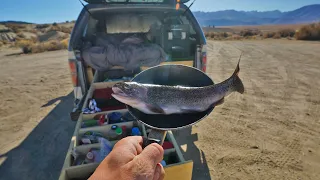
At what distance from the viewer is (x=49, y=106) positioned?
5.30 metres

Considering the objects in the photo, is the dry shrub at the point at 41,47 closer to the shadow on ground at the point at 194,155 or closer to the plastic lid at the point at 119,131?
the shadow on ground at the point at 194,155

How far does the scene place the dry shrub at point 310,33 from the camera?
18.8 m

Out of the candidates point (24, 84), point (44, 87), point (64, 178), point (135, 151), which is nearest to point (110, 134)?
point (64, 178)

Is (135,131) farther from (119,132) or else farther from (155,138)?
(155,138)

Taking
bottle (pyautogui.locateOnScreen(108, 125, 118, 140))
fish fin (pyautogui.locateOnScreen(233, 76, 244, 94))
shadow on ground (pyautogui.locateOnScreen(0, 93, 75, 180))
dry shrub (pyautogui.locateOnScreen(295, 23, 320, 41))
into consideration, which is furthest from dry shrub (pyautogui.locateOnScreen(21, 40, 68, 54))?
dry shrub (pyautogui.locateOnScreen(295, 23, 320, 41))

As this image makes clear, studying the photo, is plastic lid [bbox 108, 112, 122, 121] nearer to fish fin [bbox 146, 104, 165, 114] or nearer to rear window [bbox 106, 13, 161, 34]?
fish fin [bbox 146, 104, 165, 114]

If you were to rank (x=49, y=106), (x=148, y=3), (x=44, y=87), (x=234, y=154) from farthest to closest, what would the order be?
(x=44, y=87), (x=49, y=106), (x=148, y=3), (x=234, y=154)

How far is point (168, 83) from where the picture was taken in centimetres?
154

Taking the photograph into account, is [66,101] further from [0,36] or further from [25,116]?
[0,36]

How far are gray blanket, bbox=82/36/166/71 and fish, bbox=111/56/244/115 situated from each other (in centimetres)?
279

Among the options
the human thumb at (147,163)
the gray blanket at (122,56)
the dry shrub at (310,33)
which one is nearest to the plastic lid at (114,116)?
the gray blanket at (122,56)

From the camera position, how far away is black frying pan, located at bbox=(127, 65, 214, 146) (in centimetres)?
124

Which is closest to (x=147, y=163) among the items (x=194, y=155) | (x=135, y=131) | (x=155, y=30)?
(x=135, y=131)

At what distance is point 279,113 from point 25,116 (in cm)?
577
